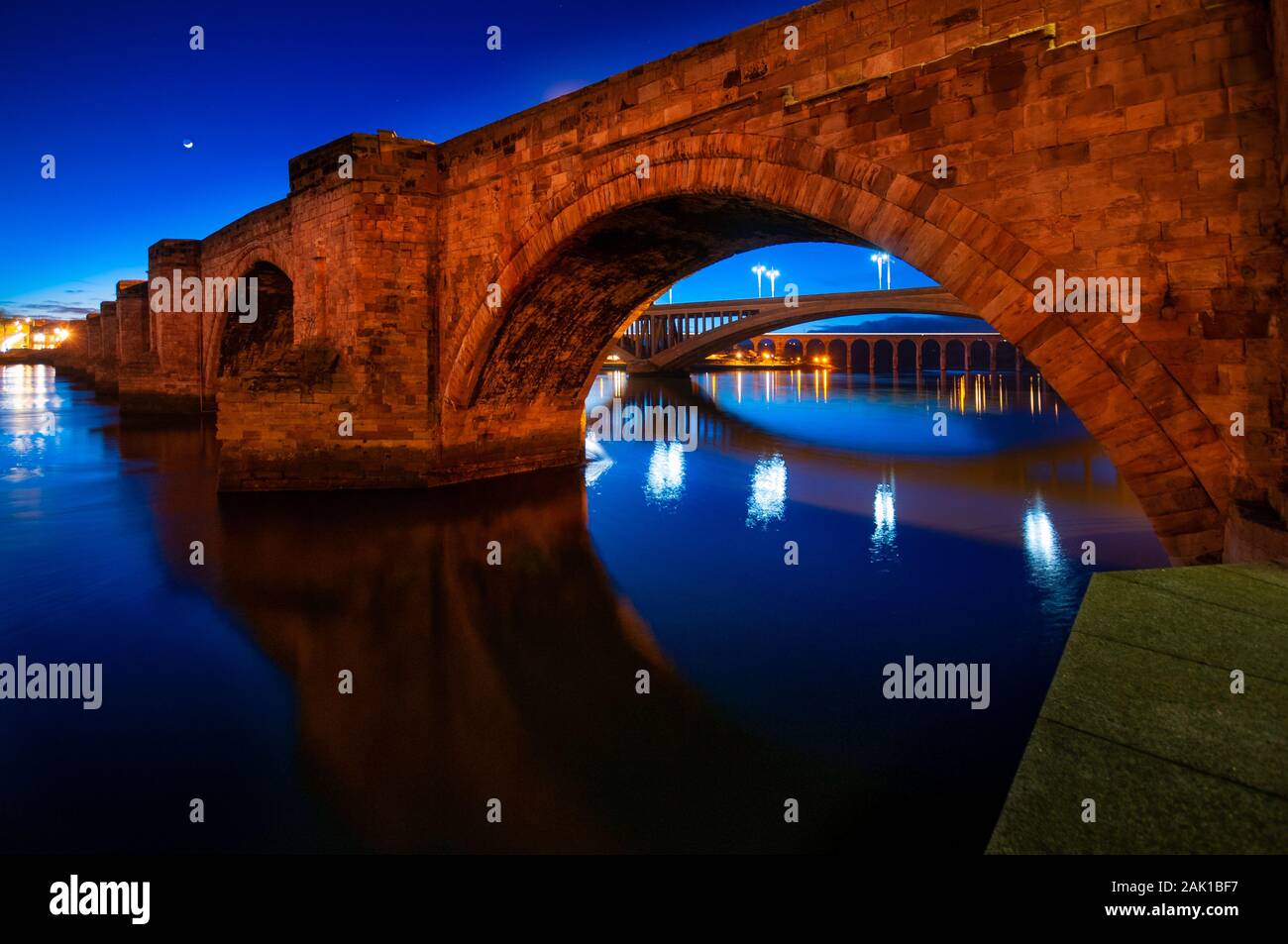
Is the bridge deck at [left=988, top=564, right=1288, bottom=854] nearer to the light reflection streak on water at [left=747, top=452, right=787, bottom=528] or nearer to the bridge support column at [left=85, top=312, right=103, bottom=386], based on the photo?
the light reflection streak on water at [left=747, top=452, right=787, bottom=528]

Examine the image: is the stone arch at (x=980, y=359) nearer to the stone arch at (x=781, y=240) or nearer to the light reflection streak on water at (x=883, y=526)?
the light reflection streak on water at (x=883, y=526)

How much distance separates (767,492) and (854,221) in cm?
641

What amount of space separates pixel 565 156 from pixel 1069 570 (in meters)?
8.01

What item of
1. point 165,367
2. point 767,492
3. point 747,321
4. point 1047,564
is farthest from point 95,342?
point 1047,564

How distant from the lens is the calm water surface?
136 inches

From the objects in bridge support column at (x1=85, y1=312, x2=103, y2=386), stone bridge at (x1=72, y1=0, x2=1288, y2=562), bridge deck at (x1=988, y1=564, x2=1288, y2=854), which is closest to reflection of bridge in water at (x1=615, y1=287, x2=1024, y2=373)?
stone bridge at (x1=72, y1=0, x2=1288, y2=562)

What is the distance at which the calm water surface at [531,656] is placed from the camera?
345 cm

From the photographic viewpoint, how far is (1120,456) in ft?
16.9

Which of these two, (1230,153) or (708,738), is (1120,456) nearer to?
(1230,153)

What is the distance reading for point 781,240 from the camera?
1091 cm

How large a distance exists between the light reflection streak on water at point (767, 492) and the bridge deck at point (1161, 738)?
287 inches

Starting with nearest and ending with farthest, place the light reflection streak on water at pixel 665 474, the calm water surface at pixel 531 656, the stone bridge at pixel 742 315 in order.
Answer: the calm water surface at pixel 531 656 → the light reflection streak on water at pixel 665 474 → the stone bridge at pixel 742 315

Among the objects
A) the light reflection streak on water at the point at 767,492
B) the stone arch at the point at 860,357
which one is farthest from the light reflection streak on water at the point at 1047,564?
the stone arch at the point at 860,357
